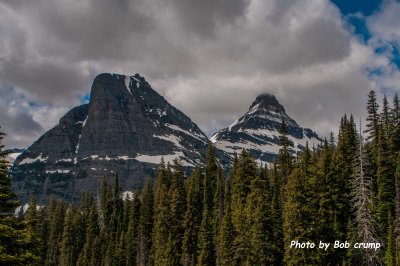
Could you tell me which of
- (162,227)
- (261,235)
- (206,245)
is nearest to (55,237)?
(162,227)

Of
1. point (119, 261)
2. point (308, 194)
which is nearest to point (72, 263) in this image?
point (119, 261)

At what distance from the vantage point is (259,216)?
193 feet

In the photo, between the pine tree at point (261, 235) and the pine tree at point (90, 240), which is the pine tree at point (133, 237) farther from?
the pine tree at point (261, 235)

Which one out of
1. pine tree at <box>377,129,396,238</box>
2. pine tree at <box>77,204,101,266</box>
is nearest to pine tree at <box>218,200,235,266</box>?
pine tree at <box>377,129,396,238</box>

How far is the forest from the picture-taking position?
49.3 m

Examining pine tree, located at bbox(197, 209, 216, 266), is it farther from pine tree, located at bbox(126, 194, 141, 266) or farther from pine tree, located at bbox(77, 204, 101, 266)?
pine tree, located at bbox(77, 204, 101, 266)

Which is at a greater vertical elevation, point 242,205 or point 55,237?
point 242,205

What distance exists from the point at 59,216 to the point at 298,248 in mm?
95594

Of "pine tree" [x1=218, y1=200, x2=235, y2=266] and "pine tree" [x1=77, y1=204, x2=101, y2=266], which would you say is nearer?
"pine tree" [x1=218, y1=200, x2=235, y2=266]

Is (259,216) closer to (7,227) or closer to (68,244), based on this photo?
(7,227)

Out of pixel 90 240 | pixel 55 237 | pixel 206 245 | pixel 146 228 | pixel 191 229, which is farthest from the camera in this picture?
pixel 55 237

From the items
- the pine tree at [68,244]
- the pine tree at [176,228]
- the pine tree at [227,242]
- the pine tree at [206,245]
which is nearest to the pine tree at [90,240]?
the pine tree at [68,244]

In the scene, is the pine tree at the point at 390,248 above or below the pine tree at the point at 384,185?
below

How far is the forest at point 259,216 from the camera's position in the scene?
49312 mm
